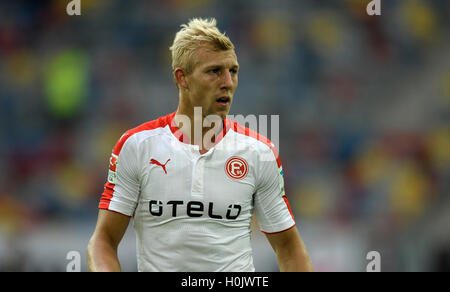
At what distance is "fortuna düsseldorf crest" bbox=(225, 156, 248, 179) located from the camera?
11.0 feet

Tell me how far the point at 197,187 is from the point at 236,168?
257 millimetres

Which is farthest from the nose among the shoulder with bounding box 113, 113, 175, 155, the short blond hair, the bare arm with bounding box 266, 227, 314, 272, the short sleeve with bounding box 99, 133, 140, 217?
the bare arm with bounding box 266, 227, 314, 272

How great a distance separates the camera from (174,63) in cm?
350

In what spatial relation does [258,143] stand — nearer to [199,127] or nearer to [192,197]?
[199,127]

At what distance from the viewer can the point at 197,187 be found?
10.8 feet

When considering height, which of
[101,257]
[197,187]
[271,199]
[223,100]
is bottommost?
[101,257]

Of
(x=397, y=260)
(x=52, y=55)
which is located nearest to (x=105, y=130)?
(x=52, y=55)

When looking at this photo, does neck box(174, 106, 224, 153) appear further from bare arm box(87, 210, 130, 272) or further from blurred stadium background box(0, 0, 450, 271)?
blurred stadium background box(0, 0, 450, 271)

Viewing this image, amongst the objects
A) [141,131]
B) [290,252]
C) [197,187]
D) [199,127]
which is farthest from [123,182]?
[290,252]

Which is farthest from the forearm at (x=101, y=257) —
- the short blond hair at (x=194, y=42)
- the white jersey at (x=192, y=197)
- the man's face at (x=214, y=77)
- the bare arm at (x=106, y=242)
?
the short blond hair at (x=194, y=42)

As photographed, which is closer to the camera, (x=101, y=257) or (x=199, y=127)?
(x=101, y=257)

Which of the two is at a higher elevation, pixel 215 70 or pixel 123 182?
pixel 215 70

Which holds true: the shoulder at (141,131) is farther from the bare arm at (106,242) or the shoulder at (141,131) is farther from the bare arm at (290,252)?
the bare arm at (290,252)
